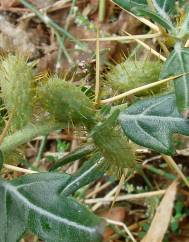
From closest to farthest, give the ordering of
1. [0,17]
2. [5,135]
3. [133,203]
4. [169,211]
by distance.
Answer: [5,135], [169,211], [133,203], [0,17]

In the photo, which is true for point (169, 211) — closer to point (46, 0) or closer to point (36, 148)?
point (36, 148)

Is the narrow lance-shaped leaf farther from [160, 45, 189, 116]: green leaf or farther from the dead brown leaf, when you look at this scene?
the dead brown leaf

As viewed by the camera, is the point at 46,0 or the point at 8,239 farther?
the point at 46,0

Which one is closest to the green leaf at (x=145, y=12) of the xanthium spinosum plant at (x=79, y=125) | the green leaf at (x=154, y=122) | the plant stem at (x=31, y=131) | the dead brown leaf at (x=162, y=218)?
the xanthium spinosum plant at (x=79, y=125)

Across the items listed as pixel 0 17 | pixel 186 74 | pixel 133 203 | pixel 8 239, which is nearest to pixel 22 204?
pixel 8 239

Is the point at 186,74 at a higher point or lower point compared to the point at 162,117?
higher

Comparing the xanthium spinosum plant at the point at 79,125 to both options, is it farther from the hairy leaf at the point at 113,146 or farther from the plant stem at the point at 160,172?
the plant stem at the point at 160,172
